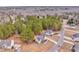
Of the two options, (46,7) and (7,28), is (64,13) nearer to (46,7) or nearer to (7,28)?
(46,7)

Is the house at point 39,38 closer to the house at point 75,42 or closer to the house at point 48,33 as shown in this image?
the house at point 48,33

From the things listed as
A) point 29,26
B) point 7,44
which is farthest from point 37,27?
point 7,44

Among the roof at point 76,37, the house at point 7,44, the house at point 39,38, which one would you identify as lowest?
the house at point 7,44

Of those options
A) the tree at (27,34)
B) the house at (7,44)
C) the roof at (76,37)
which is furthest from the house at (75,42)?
the house at (7,44)

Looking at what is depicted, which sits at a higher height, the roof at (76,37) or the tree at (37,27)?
the tree at (37,27)

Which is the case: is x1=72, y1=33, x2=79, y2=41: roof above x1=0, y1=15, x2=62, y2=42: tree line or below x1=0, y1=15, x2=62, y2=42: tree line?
below

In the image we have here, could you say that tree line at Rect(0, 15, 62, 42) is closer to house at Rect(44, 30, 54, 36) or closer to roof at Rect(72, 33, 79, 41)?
house at Rect(44, 30, 54, 36)

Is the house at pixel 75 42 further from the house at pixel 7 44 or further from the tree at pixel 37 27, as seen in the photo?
the house at pixel 7 44

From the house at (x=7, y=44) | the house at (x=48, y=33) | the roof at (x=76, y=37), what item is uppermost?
the house at (x=48, y=33)

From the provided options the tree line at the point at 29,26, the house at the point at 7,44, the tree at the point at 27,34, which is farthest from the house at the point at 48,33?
the house at the point at 7,44

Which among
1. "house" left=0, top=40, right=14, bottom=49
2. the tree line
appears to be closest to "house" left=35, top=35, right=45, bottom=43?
the tree line
